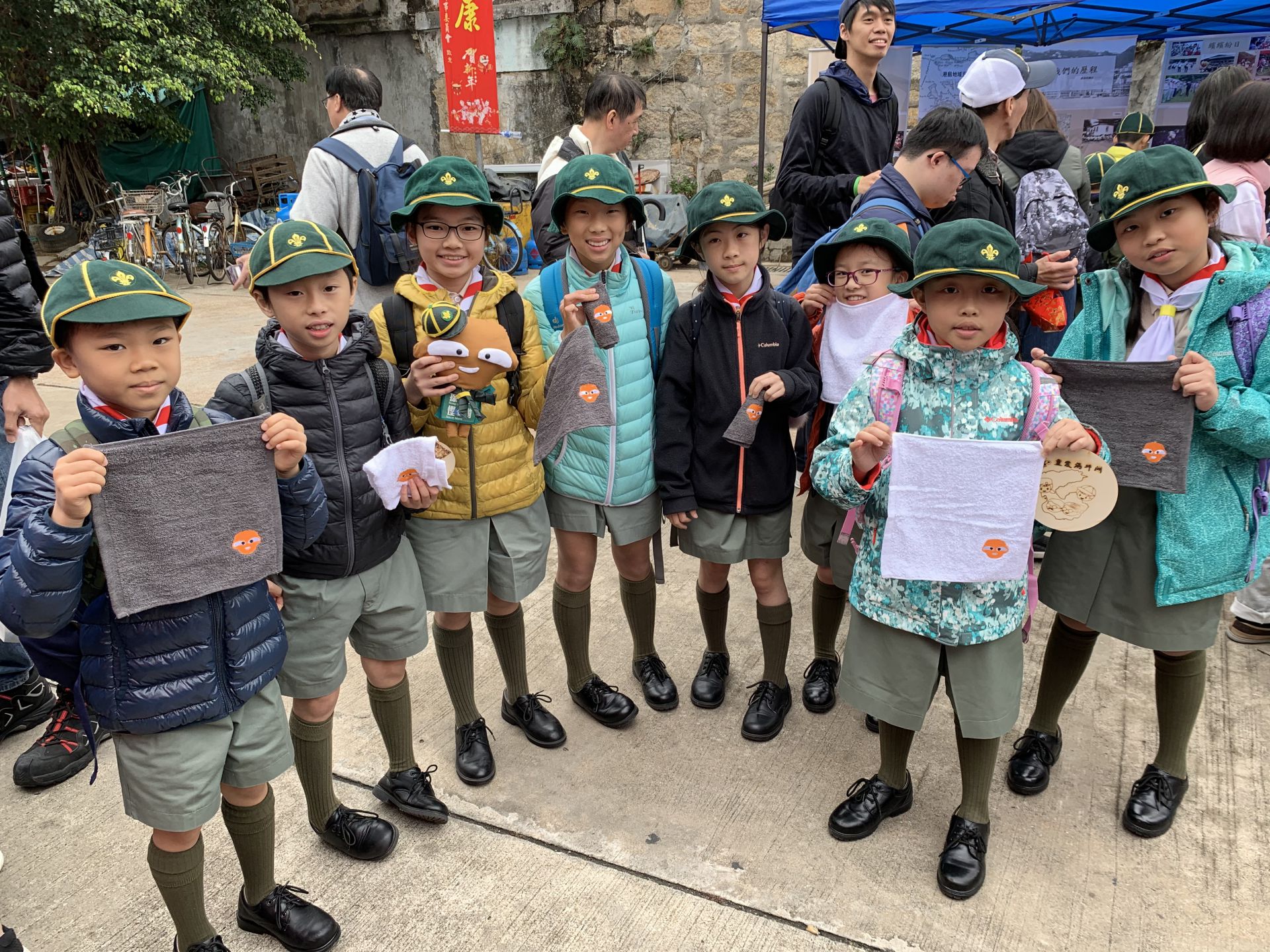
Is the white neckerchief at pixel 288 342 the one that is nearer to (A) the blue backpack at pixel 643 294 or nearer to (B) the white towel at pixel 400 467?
(B) the white towel at pixel 400 467

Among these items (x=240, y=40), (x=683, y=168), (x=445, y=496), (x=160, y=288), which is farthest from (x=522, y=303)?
(x=240, y=40)

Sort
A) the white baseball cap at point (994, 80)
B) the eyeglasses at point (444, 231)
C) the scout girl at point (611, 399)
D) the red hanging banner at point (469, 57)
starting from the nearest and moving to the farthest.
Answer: the eyeglasses at point (444, 231)
the scout girl at point (611, 399)
the white baseball cap at point (994, 80)
the red hanging banner at point (469, 57)

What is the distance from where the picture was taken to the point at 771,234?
109 inches

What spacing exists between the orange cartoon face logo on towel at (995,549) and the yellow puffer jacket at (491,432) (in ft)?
4.17

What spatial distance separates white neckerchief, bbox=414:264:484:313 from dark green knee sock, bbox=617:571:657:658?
111cm

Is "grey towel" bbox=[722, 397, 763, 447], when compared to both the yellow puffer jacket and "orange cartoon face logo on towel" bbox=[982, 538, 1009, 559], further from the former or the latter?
"orange cartoon face logo on towel" bbox=[982, 538, 1009, 559]

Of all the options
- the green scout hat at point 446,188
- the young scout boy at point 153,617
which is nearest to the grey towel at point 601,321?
the green scout hat at point 446,188

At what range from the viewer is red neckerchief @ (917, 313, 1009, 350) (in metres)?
2.16

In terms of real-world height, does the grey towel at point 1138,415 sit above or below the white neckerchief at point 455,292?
below

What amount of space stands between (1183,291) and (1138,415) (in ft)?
1.15

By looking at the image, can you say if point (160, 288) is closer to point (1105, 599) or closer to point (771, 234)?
point (771, 234)

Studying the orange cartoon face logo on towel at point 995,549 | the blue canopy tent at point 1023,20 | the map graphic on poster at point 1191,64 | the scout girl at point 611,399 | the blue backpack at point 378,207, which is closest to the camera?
the orange cartoon face logo on towel at point 995,549

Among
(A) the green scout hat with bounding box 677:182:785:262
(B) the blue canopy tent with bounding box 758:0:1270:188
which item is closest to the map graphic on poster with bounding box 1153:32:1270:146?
(B) the blue canopy tent with bounding box 758:0:1270:188

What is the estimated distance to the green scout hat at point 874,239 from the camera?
8.11 feet
